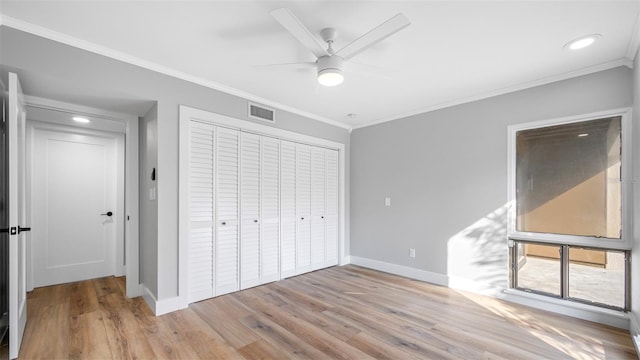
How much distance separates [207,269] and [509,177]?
3.65 meters

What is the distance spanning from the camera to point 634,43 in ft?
7.27

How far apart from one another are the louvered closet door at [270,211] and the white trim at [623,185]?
2.89 metres

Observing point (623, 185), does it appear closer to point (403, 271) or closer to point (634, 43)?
point (634, 43)

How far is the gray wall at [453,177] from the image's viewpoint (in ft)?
9.57

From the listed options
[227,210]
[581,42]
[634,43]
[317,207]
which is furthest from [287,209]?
[634,43]

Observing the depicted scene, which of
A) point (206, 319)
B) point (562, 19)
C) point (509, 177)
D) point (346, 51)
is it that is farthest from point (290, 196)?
point (562, 19)

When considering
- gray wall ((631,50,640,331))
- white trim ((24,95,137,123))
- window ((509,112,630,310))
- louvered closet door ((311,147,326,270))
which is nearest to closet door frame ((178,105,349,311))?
white trim ((24,95,137,123))

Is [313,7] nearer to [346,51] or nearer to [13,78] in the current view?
[346,51]

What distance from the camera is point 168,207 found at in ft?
9.13

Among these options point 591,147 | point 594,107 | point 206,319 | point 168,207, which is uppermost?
point 594,107

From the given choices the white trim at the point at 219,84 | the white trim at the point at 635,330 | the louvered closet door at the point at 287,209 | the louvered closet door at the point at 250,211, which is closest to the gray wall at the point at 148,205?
the white trim at the point at 219,84

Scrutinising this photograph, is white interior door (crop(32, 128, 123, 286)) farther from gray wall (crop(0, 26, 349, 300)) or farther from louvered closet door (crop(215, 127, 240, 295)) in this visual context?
louvered closet door (crop(215, 127, 240, 295))

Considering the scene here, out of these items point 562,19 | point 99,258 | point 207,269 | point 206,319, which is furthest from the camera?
point 99,258

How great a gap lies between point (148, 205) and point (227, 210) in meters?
0.85
